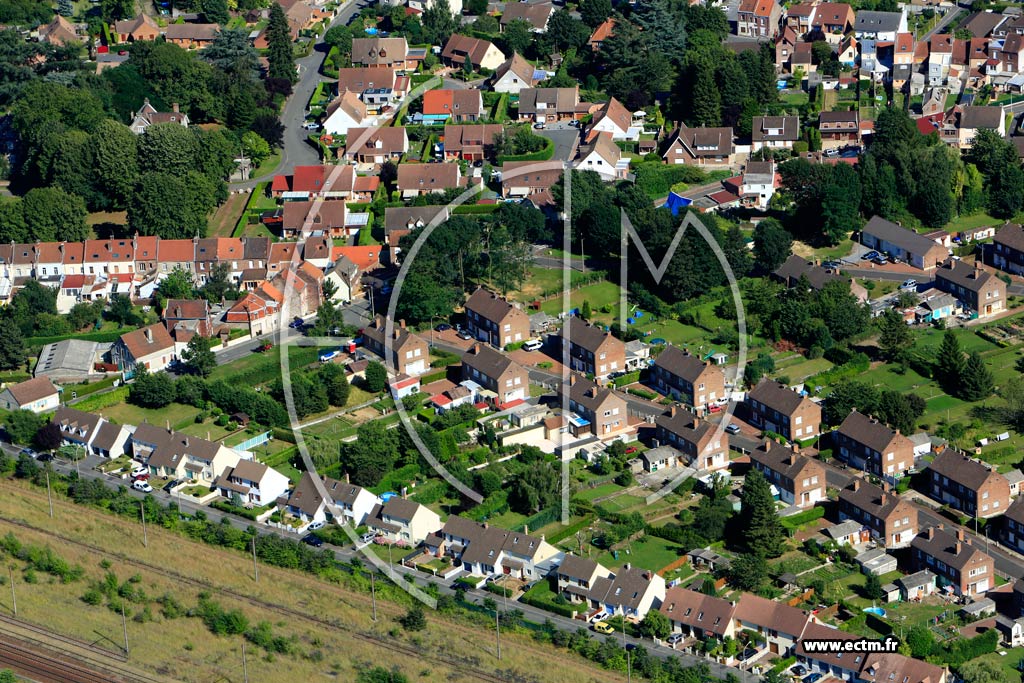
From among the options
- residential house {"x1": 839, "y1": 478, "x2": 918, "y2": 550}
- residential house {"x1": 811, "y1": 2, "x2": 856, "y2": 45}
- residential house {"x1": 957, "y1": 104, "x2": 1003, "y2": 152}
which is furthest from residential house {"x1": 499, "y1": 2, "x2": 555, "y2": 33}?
residential house {"x1": 839, "y1": 478, "x2": 918, "y2": 550}

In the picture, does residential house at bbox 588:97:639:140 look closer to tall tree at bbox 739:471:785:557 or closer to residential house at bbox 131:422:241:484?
residential house at bbox 131:422:241:484

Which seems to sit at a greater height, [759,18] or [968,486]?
[759,18]

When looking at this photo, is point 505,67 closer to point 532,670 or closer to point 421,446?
point 421,446

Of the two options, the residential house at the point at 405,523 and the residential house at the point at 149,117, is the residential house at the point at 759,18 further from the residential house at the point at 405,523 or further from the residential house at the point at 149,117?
the residential house at the point at 405,523

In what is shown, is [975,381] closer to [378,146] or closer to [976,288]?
[976,288]

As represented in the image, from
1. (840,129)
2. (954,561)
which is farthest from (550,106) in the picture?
(954,561)

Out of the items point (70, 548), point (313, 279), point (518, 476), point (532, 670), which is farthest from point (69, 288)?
point (532, 670)
